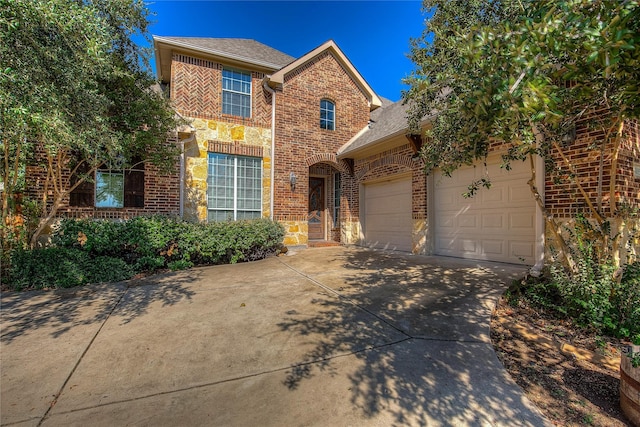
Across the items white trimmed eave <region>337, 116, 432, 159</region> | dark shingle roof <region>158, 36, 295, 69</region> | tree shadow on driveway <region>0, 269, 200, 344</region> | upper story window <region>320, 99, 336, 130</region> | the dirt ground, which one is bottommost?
the dirt ground

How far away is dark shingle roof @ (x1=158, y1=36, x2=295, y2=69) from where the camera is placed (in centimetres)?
902

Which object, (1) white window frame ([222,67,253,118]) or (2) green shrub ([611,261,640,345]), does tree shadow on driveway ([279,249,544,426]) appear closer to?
(2) green shrub ([611,261,640,345])

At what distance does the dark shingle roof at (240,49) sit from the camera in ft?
29.6

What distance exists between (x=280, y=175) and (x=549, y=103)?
8.61m

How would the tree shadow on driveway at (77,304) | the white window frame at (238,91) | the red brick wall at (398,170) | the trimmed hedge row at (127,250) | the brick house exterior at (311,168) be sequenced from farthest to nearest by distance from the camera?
the white window frame at (238,91) < the red brick wall at (398,170) < the brick house exterior at (311,168) < the trimmed hedge row at (127,250) < the tree shadow on driveway at (77,304)

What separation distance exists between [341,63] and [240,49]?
12.4 ft

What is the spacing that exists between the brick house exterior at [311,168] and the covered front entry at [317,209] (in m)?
0.04

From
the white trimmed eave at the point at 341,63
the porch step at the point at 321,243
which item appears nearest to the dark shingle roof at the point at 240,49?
the white trimmed eave at the point at 341,63

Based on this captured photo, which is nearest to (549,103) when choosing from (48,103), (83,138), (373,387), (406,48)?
(373,387)

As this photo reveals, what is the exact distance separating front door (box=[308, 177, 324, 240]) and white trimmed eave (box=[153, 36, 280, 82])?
4.42 m

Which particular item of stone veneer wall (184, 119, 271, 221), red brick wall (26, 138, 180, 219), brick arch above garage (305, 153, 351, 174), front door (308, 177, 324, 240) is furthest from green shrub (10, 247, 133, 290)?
front door (308, 177, 324, 240)

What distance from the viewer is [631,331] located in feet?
10.5

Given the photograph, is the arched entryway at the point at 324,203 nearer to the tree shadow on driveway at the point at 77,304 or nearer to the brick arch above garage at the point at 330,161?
the brick arch above garage at the point at 330,161

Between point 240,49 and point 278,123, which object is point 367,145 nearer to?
point 278,123
